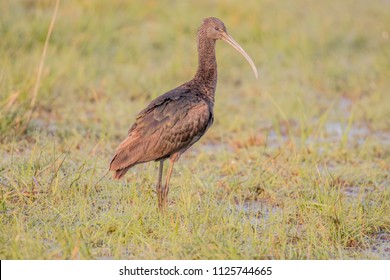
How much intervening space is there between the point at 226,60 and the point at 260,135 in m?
2.94

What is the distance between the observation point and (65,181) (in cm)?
648

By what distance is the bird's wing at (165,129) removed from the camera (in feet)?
20.9

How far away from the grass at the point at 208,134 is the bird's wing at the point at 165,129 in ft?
1.03

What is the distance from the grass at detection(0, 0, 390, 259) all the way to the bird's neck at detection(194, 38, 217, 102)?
714 mm

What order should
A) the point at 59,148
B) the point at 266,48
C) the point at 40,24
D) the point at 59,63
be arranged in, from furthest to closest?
the point at 266,48 → the point at 40,24 → the point at 59,63 → the point at 59,148

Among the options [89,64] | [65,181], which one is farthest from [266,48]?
[65,181]

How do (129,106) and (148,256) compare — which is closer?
(148,256)

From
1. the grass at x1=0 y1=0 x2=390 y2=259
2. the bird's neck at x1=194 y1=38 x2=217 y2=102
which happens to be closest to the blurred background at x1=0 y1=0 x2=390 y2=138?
the grass at x1=0 y1=0 x2=390 y2=259

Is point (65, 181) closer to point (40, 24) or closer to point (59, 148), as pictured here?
point (59, 148)

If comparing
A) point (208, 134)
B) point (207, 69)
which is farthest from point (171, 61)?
point (207, 69)

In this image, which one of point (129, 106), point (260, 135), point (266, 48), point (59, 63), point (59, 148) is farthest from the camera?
point (266, 48)

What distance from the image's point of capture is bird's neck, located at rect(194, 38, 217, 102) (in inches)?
271

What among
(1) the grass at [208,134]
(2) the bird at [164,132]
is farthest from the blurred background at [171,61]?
(2) the bird at [164,132]

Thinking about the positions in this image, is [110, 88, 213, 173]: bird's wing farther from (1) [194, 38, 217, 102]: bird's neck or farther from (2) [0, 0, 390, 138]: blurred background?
(2) [0, 0, 390, 138]: blurred background
